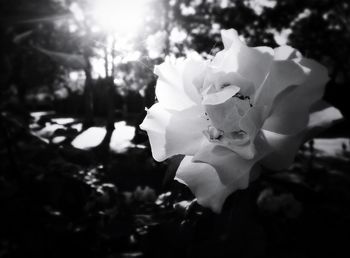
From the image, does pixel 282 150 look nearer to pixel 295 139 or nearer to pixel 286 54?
pixel 295 139

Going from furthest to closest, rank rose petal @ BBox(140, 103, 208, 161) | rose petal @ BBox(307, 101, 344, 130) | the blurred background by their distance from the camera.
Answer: the blurred background → rose petal @ BBox(140, 103, 208, 161) → rose petal @ BBox(307, 101, 344, 130)

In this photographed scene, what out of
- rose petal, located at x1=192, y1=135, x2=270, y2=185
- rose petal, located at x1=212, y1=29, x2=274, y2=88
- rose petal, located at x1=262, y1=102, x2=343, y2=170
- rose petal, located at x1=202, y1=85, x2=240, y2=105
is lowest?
rose petal, located at x1=192, y1=135, x2=270, y2=185

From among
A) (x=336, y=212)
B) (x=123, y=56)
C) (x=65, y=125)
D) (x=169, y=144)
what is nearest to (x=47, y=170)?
(x=65, y=125)

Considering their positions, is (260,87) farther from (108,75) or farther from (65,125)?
(65,125)

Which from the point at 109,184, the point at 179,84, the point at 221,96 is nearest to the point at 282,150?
the point at 221,96

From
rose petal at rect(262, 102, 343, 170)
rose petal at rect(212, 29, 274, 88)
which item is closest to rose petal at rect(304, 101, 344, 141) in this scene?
rose petal at rect(262, 102, 343, 170)

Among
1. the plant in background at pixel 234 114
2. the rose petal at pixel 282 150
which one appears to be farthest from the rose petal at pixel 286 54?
the rose petal at pixel 282 150

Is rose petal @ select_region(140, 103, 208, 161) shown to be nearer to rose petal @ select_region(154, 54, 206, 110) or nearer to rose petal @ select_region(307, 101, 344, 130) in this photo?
rose petal @ select_region(154, 54, 206, 110)
